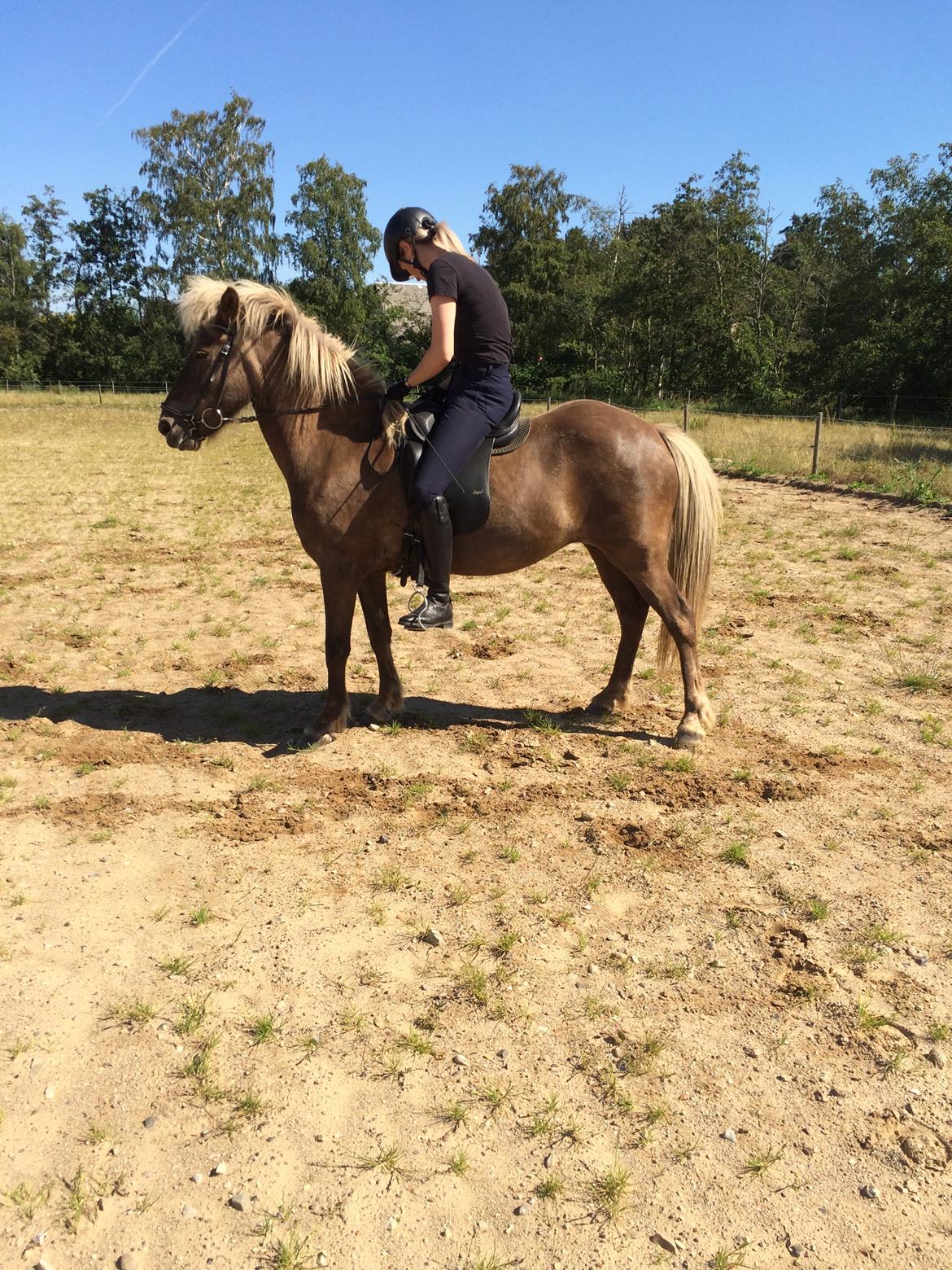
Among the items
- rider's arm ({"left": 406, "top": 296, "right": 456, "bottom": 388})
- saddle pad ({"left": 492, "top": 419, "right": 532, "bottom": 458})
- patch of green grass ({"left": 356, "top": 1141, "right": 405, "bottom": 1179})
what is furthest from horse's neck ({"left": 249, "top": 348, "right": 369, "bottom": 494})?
patch of green grass ({"left": 356, "top": 1141, "right": 405, "bottom": 1179})

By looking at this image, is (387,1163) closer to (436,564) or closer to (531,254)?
Answer: (436,564)

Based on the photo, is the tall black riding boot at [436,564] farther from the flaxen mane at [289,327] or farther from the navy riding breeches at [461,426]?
the flaxen mane at [289,327]

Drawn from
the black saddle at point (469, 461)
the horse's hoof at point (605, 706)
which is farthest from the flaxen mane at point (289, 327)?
the horse's hoof at point (605, 706)

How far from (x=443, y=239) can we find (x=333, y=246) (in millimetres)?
57712

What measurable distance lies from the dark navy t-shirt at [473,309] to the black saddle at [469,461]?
0.33 m

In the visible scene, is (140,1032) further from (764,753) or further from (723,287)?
(723,287)

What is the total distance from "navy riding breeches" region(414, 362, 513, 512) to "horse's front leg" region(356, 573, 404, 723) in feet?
3.37

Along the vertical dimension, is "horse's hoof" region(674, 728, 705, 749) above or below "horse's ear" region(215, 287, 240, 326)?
below

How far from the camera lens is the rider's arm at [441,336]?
457 cm

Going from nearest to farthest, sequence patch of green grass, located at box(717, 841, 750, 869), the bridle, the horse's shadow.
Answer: patch of green grass, located at box(717, 841, 750, 869), the bridle, the horse's shadow

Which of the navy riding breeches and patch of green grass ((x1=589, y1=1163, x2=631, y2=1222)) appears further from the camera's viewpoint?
the navy riding breeches

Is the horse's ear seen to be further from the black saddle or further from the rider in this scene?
the black saddle

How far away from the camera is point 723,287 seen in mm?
42750

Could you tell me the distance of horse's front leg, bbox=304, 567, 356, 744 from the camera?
5.33 metres
